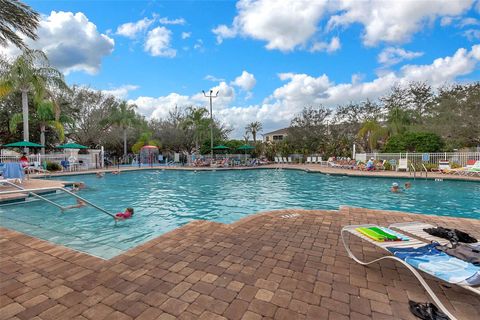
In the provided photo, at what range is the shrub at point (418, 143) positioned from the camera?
18.3 meters

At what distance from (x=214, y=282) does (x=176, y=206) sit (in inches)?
223

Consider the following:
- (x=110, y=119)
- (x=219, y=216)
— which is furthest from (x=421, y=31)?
(x=110, y=119)

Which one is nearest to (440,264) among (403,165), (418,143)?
(403,165)

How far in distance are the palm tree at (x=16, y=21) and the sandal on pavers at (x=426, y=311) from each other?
8.39 m

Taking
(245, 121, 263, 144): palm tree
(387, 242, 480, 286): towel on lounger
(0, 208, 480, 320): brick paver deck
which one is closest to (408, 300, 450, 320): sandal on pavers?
(0, 208, 480, 320): brick paver deck

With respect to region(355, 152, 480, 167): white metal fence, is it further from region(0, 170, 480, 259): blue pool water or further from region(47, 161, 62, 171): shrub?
region(47, 161, 62, 171): shrub

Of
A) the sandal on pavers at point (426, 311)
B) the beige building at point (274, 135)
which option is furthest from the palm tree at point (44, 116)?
the beige building at point (274, 135)

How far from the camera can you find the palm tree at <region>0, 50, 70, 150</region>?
14.8 m

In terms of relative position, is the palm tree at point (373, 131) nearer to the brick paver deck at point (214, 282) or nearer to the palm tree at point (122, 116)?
the brick paver deck at point (214, 282)

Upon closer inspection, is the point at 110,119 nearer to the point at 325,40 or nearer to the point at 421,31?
the point at 325,40

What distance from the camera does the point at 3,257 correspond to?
10.3 feet

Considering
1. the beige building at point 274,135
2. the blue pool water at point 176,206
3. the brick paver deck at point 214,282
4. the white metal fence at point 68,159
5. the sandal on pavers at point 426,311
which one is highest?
the beige building at point 274,135

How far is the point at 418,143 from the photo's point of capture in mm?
18688

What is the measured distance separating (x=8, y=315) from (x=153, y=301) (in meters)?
1.11
